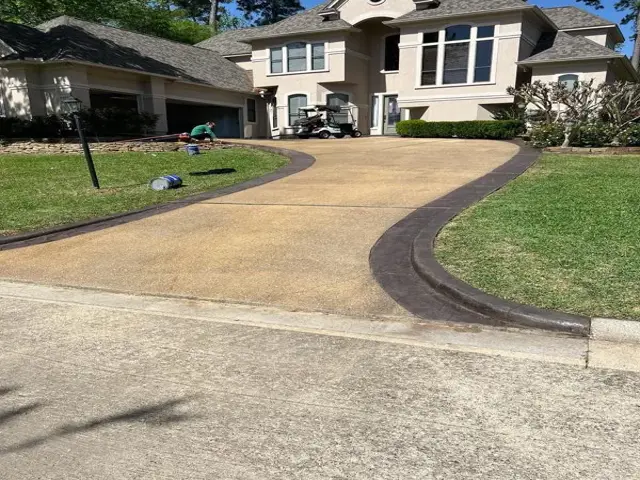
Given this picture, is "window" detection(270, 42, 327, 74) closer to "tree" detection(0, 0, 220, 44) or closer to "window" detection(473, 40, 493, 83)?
"window" detection(473, 40, 493, 83)

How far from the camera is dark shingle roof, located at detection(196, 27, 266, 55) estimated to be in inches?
1311

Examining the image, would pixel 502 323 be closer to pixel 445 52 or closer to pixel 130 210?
pixel 130 210

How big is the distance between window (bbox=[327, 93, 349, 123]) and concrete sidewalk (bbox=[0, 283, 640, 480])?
1002 inches

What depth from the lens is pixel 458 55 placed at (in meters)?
25.3

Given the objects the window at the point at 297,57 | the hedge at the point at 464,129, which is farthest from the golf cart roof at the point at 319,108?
the hedge at the point at 464,129

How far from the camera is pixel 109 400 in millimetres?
3074

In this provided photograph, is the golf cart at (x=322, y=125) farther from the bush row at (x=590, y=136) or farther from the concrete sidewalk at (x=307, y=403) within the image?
the concrete sidewalk at (x=307, y=403)

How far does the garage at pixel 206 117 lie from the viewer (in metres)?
31.7

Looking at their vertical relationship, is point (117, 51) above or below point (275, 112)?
above

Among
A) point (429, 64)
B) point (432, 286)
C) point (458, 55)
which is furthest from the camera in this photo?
point (429, 64)

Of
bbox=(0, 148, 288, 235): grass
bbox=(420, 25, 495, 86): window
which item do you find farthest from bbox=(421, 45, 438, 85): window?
bbox=(0, 148, 288, 235): grass

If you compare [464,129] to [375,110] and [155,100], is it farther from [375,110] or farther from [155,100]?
[155,100]

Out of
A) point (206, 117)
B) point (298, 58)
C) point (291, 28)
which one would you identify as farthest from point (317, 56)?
point (206, 117)

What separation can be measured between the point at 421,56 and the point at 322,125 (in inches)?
252
